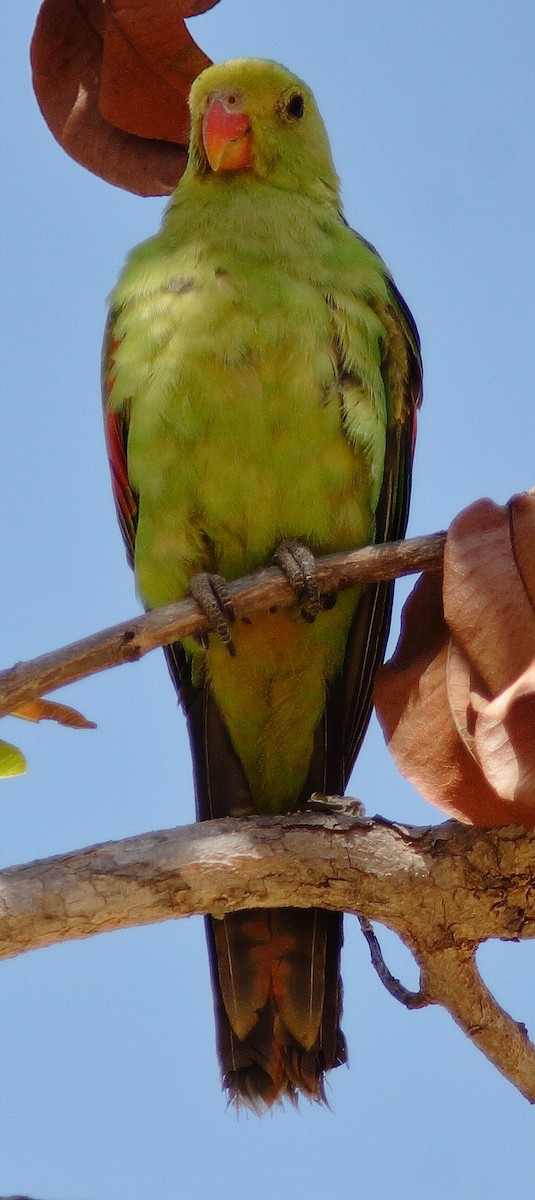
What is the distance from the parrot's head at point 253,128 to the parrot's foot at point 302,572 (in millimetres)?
1284

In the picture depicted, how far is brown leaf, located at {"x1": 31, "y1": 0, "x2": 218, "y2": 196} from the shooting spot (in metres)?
3.35

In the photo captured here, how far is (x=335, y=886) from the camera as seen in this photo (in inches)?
101

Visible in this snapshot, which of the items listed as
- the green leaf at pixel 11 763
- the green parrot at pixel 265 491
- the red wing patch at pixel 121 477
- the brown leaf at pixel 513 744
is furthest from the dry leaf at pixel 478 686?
the red wing patch at pixel 121 477

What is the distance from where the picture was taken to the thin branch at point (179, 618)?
2.56m

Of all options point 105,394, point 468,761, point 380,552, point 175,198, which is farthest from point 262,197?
point 468,761

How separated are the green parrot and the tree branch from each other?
49 centimetres

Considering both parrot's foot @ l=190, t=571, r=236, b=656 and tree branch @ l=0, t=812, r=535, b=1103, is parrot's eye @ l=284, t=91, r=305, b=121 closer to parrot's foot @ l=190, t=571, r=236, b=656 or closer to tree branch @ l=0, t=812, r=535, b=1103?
parrot's foot @ l=190, t=571, r=236, b=656

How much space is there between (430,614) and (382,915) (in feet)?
2.20

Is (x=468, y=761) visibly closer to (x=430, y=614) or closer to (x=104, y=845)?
(x=430, y=614)

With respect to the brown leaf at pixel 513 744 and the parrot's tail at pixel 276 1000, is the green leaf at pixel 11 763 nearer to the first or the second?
the parrot's tail at pixel 276 1000

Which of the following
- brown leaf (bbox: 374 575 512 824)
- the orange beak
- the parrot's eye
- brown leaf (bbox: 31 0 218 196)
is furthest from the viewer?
the parrot's eye

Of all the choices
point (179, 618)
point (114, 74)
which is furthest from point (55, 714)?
point (114, 74)

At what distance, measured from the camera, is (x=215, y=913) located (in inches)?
102

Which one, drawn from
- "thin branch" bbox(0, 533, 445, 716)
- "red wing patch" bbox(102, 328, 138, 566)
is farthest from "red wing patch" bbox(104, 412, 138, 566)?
"thin branch" bbox(0, 533, 445, 716)
